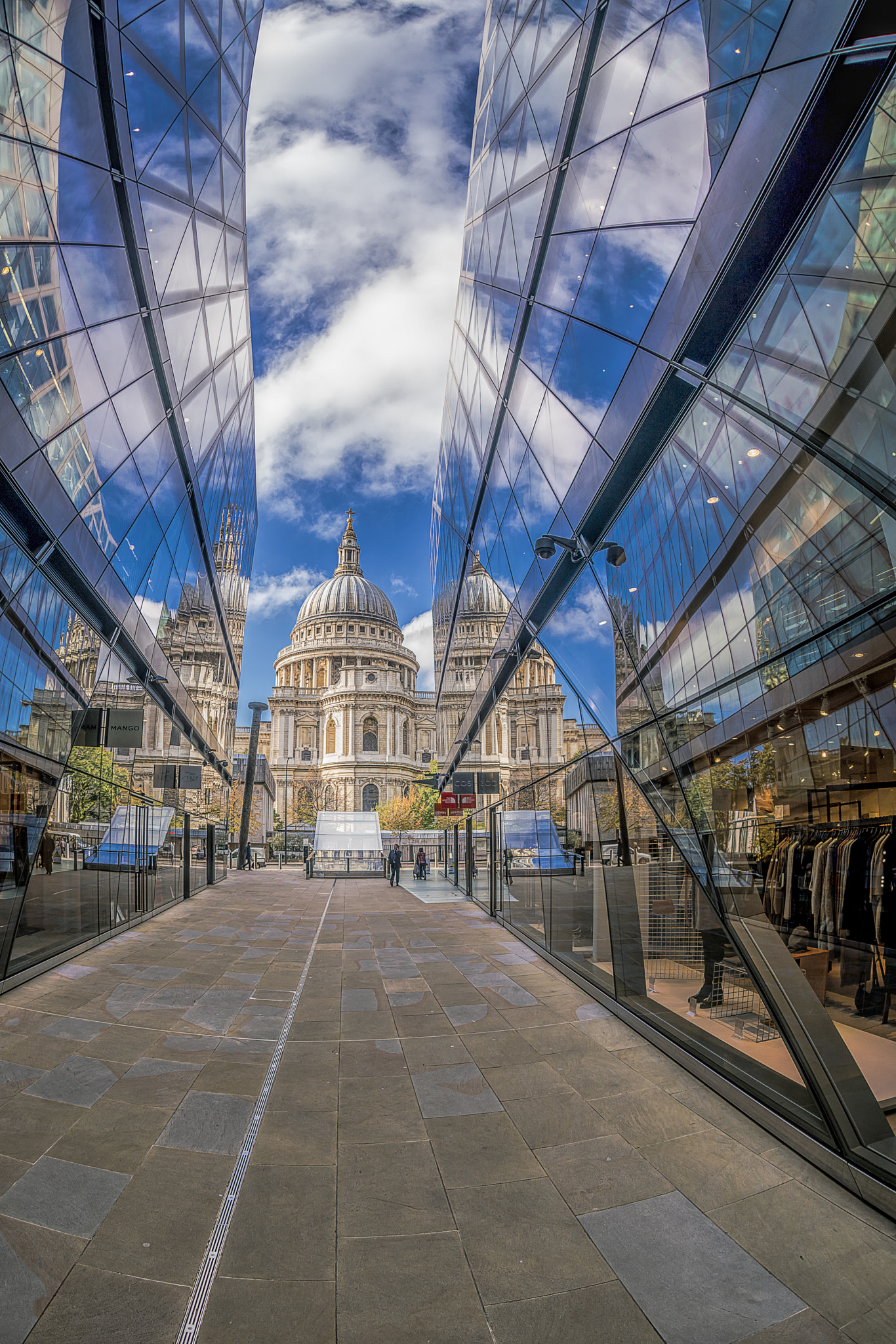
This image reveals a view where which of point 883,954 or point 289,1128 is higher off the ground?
point 883,954

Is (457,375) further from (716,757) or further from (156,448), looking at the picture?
(716,757)

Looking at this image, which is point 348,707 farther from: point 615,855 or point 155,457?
point 615,855

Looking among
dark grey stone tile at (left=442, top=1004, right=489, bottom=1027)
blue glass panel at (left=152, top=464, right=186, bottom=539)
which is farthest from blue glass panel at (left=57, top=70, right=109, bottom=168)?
dark grey stone tile at (left=442, top=1004, right=489, bottom=1027)

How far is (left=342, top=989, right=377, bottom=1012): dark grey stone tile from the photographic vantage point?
28.7 feet

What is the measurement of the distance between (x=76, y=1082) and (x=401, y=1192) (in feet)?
9.89

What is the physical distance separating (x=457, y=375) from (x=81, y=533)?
12.8m

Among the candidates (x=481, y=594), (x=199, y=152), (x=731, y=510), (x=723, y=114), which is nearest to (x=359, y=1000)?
(x=731, y=510)

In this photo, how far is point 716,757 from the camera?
637cm

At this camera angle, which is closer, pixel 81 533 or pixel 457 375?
pixel 81 533

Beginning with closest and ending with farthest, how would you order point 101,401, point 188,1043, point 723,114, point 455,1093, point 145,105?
point 723,114 < point 455,1093 < point 188,1043 < point 145,105 < point 101,401

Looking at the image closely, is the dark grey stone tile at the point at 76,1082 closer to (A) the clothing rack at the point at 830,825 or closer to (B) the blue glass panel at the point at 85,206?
(A) the clothing rack at the point at 830,825

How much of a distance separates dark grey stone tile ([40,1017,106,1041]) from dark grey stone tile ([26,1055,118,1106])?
25.5 inches

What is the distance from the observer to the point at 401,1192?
4449 millimetres

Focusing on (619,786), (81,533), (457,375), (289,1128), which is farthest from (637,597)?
(457,375)
